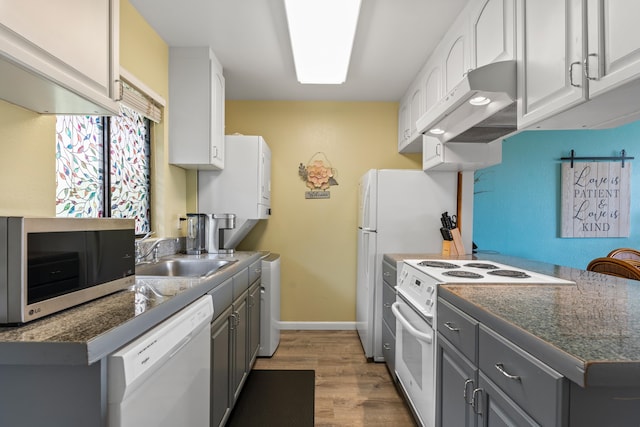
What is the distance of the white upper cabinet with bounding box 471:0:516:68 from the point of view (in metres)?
1.57

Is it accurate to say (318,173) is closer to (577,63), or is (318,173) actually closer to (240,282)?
(240,282)

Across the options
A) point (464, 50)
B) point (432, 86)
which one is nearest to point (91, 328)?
point (464, 50)

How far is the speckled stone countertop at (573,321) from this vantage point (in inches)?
28.7

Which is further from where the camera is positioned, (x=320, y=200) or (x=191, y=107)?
(x=320, y=200)

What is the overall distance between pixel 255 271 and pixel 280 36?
174cm

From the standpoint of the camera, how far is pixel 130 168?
2.27 m

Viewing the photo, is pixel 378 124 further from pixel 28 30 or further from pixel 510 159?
pixel 28 30

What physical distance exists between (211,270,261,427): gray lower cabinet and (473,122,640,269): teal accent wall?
2319mm

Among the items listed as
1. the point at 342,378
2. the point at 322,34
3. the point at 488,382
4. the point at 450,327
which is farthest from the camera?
the point at 342,378

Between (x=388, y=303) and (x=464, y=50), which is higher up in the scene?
(x=464, y=50)

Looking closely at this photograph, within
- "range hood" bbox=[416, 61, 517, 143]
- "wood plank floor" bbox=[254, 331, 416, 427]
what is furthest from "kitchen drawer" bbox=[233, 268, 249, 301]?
"range hood" bbox=[416, 61, 517, 143]

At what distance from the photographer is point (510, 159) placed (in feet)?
11.0

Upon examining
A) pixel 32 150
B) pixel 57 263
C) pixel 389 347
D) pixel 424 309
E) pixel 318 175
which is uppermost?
pixel 318 175

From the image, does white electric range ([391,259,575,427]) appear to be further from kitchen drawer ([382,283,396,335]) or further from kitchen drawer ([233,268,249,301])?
kitchen drawer ([233,268,249,301])
